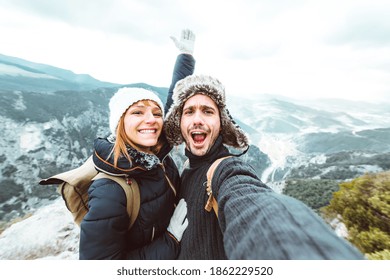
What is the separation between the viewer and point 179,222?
6.25 ft

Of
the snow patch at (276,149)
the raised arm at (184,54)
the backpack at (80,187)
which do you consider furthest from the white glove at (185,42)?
the snow patch at (276,149)

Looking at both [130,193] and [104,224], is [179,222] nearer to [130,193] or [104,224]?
[130,193]

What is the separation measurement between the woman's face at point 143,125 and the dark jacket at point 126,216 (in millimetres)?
225

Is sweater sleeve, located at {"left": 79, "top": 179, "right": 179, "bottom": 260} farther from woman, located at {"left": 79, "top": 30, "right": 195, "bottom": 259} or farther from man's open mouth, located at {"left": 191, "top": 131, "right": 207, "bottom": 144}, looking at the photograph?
man's open mouth, located at {"left": 191, "top": 131, "right": 207, "bottom": 144}

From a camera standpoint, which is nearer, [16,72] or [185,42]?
[185,42]

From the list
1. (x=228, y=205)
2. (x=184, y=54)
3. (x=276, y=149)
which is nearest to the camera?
(x=228, y=205)

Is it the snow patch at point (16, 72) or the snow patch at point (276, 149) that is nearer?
the snow patch at point (16, 72)

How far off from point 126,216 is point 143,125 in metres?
0.90

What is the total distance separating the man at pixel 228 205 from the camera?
875 mm

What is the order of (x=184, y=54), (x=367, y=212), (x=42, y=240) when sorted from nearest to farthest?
1. (x=184, y=54)
2. (x=367, y=212)
3. (x=42, y=240)

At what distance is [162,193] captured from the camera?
1.89 m

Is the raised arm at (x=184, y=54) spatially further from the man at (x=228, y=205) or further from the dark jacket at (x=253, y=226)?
the dark jacket at (x=253, y=226)

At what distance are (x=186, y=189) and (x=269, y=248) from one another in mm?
1190

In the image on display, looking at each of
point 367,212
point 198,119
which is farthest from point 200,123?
point 367,212
